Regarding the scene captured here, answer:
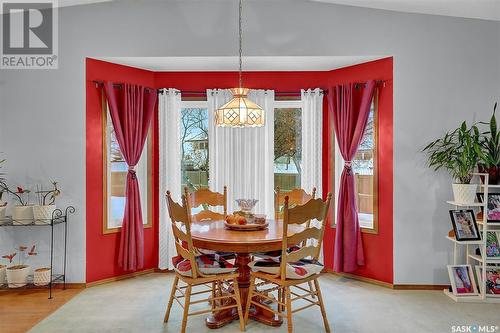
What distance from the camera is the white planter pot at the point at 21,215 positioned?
3.75 metres

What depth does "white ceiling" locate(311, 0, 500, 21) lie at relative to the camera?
11.7ft

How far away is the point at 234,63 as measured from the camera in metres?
4.23

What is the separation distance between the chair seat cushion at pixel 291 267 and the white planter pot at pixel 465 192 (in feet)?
5.39

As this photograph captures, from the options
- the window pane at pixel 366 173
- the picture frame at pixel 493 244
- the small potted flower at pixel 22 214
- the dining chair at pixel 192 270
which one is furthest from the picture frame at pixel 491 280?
the small potted flower at pixel 22 214

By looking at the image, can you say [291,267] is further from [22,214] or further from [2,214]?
[2,214]

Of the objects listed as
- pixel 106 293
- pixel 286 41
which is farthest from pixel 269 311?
pixel 286 41

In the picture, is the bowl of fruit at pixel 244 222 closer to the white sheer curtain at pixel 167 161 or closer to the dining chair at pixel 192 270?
the dining chair at pixel 192 270

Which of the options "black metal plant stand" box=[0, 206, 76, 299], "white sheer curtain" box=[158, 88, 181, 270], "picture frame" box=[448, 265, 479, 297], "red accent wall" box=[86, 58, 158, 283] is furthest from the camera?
"white sheer curtain" box=[158, 88, 181, 270]

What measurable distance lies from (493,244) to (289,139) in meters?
2.41

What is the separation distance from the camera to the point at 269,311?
3064mm

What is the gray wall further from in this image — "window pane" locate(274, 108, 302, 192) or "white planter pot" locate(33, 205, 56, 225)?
"window pane" locate(274, 108, 302, 192)

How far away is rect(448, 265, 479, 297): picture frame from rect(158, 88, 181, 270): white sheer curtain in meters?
3.05

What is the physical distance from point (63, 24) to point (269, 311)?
11.8 ft

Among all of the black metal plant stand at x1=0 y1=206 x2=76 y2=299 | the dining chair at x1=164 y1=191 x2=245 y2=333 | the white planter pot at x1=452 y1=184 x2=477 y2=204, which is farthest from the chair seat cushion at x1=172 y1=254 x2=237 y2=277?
the white planter pot at x1=452 y1=184 x2=477 y2=204
